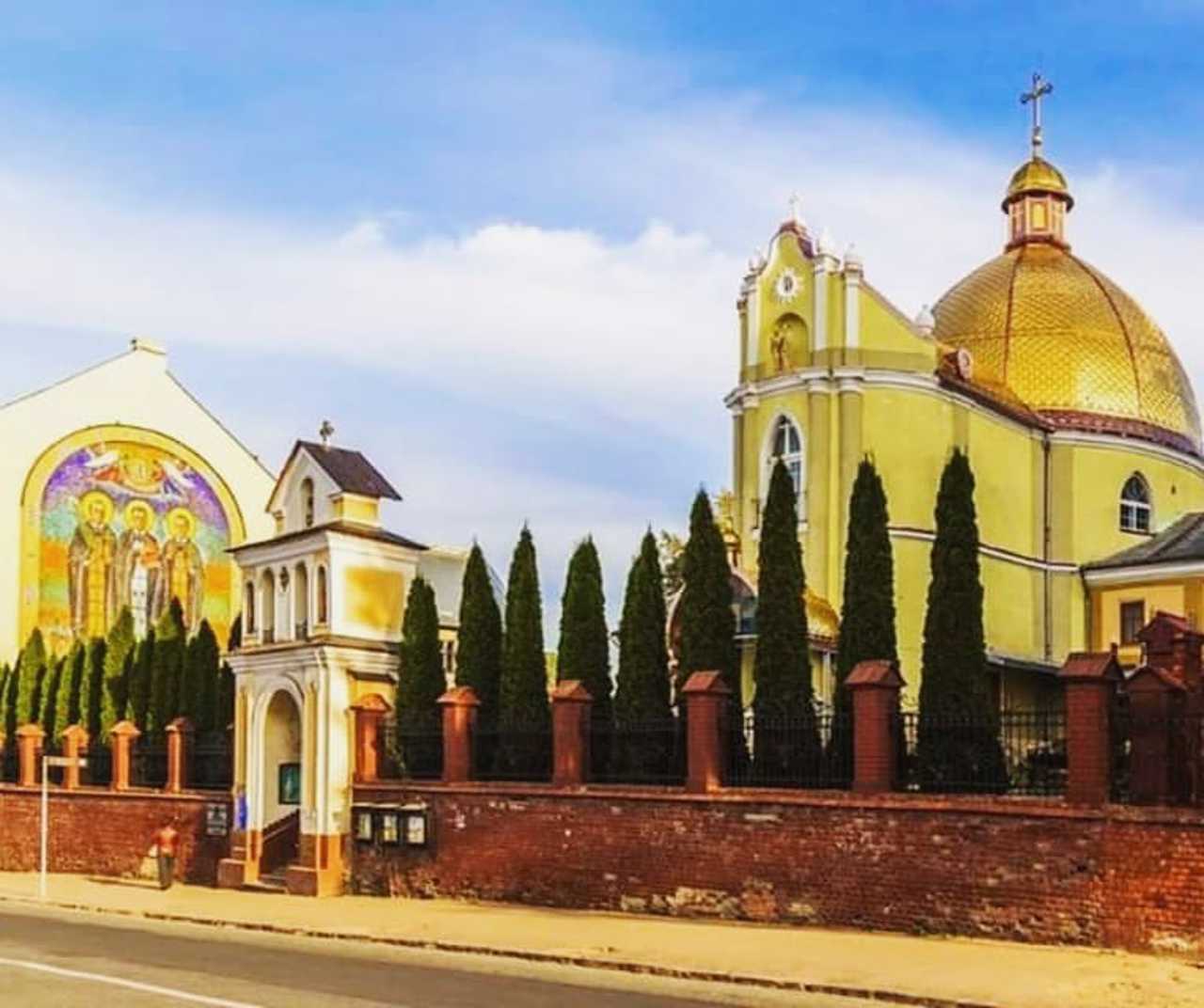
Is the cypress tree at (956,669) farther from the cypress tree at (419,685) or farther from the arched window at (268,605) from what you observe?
the arched window at (268,605)

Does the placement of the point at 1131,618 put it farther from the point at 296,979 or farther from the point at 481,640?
the point at 296,979

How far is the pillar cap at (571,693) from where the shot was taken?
2284cm

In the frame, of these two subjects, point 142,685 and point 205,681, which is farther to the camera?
point 142,685

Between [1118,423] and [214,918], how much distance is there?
23.0 meters

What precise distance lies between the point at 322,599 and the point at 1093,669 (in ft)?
40.8

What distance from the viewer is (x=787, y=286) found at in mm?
34500

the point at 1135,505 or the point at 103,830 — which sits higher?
the point at 1135,505

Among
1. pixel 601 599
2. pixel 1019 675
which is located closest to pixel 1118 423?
pixel 1019 675

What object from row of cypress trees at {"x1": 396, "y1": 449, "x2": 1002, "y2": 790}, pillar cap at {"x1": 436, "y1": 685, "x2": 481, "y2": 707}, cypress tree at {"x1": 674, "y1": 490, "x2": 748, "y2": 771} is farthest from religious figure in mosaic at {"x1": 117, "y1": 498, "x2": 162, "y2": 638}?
cypress tree at {"x1": 674, "y1": 490, "x2": 748, "y2": 771}

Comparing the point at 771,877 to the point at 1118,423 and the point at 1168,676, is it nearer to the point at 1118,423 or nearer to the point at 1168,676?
the point at 1168,676

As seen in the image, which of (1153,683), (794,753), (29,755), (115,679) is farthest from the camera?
(115,679)

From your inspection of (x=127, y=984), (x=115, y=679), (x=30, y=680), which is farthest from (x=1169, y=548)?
(x=127, y=984)

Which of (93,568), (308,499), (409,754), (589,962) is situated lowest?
(589,962)

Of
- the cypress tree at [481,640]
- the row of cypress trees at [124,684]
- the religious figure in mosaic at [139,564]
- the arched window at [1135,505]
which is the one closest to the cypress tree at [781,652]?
the cypress tree at [481,640]
